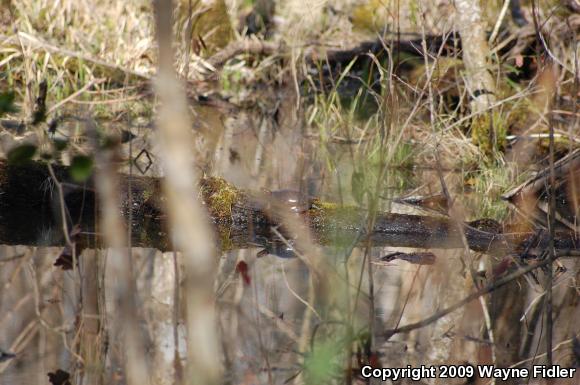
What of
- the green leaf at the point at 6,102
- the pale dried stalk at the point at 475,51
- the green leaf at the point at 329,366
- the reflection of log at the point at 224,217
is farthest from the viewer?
the pale dried stalk at the point at 475,51

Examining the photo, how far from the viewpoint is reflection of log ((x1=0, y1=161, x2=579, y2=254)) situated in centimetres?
412

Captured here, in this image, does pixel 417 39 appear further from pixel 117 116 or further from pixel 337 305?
pixel 337 305

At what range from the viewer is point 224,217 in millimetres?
4270

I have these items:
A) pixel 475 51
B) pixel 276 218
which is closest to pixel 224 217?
pixel 276 218

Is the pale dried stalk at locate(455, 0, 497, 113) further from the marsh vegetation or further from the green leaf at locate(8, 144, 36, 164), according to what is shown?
the green leaf at locate(8, 144, 36, 164)

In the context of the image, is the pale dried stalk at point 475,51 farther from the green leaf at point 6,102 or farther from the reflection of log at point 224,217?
the green leaf at point 6,102

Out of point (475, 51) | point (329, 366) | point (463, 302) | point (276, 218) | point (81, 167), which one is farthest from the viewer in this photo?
point (475, 51)

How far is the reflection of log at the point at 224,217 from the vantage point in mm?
4125

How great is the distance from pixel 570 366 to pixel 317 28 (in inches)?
276

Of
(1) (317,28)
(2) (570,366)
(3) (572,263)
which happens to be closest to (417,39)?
(1) (317,28)

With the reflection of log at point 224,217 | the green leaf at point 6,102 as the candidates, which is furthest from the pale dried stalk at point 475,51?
the green leaf at point 6,102

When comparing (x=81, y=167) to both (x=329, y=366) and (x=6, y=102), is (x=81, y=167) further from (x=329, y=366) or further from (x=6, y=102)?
(x=329, y=366)

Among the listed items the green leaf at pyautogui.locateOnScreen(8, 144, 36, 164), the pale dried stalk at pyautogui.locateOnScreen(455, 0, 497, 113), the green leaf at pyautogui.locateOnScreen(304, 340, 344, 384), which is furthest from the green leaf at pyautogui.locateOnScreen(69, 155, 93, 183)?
the pale dried stalk at pyautogui.locateOnScreen(455, 0, 497, 113)

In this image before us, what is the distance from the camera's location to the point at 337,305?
2510mm
